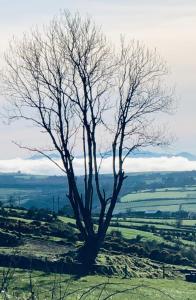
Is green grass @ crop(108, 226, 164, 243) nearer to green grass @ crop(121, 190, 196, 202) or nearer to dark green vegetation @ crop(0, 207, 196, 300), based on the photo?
dark green vegetation @ crop(0, 207, 196, 300)

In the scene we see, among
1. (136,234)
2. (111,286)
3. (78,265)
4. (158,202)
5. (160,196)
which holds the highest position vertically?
(160,196)

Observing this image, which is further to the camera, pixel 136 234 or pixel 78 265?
pixel 136 234

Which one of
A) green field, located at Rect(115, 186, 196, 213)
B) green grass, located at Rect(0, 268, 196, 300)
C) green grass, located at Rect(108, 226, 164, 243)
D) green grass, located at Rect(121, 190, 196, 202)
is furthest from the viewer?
green grass, located at Rect(121, 190, 196, 202)

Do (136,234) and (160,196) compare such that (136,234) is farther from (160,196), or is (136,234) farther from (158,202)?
(160,196)

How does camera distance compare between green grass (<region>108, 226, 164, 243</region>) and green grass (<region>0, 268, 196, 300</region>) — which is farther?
green grass (<region>108, 226, 164, 243</region>)

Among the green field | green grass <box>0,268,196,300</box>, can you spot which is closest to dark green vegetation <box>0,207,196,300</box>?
green grass <box>0,268,196,300</box>

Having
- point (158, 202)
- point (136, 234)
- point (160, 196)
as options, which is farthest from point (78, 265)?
point (160, 196)

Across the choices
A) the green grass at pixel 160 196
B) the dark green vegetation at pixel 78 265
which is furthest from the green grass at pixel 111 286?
the green grass at pixel 160 196

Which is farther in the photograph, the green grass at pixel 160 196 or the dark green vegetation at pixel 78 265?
the green grass at pixel 160 196

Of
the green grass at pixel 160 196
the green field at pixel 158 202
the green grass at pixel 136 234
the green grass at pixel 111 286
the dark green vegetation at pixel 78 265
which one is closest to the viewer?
the green grass at pixel 111 286

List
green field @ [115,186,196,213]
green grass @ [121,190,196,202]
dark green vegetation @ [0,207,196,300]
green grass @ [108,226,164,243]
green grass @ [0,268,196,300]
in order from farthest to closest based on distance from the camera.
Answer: green grass @ [121,190,196,202]
green field @ [115,186,196,213]
green grass @ [108,226,164,243]
dark green vegetation @ [0,207,196,300]
green grass @ [0,268,196,300]

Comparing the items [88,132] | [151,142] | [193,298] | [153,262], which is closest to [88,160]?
[88,132]

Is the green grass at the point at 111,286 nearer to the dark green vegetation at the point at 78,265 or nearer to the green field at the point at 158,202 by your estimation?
the dark green vegetation at the point at 78,265

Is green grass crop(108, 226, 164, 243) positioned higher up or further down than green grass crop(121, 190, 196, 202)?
further down
